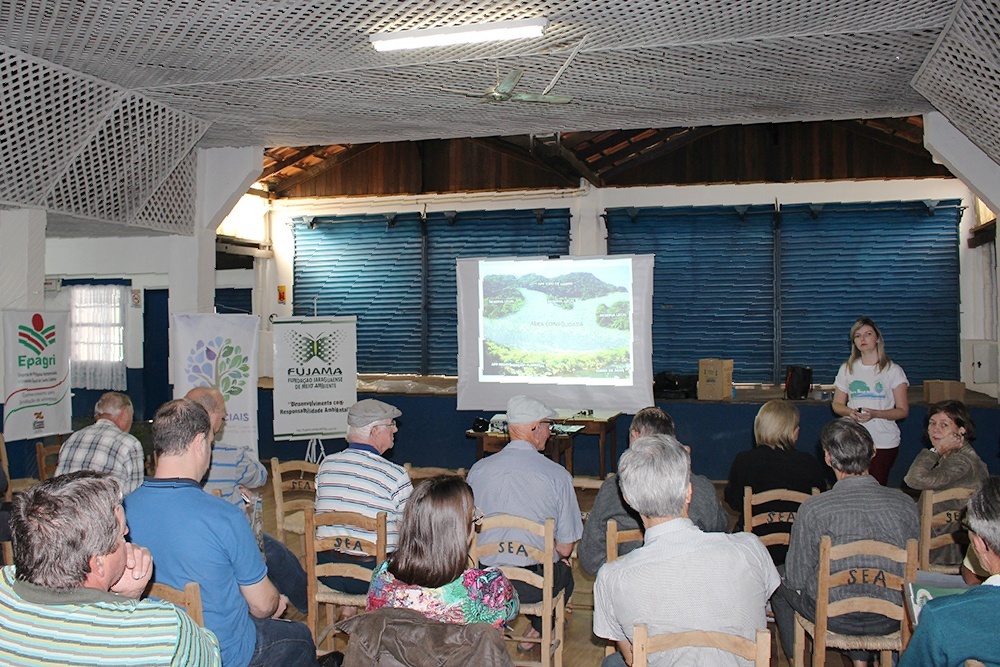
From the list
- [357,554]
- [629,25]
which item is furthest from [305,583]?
[629,25]

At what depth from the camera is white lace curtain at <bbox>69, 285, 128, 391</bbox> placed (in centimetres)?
969

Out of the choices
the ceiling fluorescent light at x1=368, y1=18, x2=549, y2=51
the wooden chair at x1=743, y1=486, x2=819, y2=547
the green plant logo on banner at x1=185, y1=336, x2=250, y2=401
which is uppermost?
the ceiling fluorescent light at x1=368, y1=18, x2=549, y2=51

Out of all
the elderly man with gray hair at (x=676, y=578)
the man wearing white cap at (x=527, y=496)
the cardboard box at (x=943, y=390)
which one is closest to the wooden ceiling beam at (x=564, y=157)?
the cardboard box at (x=943, y=390)

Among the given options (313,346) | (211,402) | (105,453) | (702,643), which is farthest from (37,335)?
(702,643)

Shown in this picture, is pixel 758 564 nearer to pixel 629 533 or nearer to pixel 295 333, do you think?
pixel 629 533

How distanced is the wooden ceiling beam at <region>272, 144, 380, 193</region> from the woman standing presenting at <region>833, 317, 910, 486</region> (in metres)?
6.68

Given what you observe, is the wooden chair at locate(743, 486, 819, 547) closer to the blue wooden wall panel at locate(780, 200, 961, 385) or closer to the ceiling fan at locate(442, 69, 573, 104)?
the ceiling fan at locate(442, 69, 573, 104)

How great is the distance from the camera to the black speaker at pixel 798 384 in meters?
7.68

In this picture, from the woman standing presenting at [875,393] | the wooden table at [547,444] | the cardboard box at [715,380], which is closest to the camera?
the woman standing presenting at [875,393]

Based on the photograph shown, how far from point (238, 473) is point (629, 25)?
126 inches

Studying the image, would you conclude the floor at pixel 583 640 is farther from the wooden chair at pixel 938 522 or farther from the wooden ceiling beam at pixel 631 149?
the wooden ceiling beam at pixel 631 149

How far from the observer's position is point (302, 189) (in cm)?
1041

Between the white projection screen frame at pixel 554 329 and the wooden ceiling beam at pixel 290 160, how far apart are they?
12.5 ft

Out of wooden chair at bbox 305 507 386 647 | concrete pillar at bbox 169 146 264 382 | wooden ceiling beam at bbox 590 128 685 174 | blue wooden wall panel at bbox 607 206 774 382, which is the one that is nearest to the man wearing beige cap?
wooden chair at bbox 305 507 386 647
